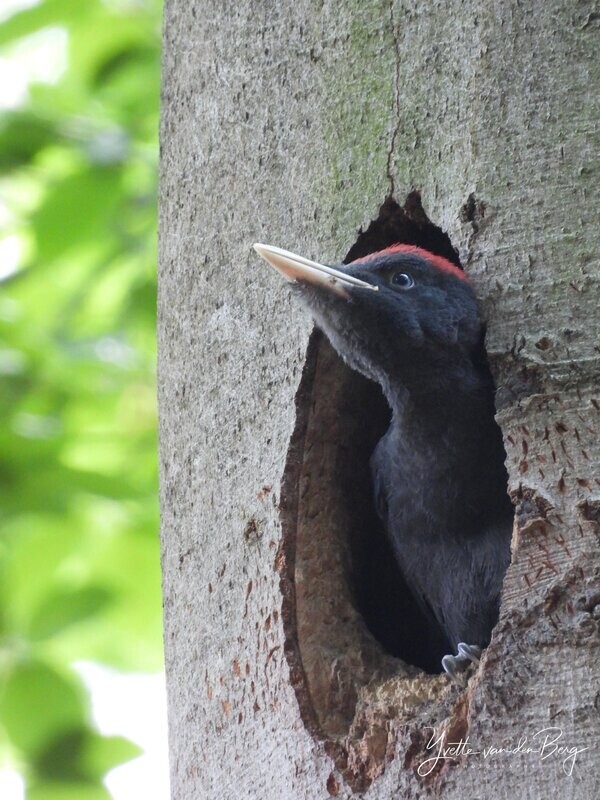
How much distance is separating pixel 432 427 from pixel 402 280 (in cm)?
38

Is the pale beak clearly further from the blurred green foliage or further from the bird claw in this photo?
the blurred green foliage

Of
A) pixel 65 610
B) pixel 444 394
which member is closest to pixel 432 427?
pixel 444 394

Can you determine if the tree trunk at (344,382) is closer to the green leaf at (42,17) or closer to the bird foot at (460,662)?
the bird foot at (460,662)

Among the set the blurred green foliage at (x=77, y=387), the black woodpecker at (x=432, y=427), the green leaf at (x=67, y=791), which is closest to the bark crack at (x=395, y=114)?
the black woodpecker at (x=432, y=427)

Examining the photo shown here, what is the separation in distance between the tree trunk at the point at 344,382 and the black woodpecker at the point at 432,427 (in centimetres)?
10

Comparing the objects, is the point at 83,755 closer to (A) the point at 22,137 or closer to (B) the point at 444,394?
(B) the point at 444,394

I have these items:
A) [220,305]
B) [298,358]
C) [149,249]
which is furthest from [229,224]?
[149,249]

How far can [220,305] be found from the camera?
8.54 feet

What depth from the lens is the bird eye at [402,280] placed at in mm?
2665

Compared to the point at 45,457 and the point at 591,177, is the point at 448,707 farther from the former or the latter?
the point at 45,457

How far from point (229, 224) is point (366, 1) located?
22.4 inches

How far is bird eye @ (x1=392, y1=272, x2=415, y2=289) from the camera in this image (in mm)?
2665

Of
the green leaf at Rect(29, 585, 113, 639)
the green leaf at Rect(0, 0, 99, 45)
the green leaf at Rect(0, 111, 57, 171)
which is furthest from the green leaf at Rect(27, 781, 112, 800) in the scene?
the green leaf at Rect(0, 0, 99, 45)

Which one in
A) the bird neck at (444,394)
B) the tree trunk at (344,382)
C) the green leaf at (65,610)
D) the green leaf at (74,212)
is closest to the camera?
the tree trunk at (344,382)
